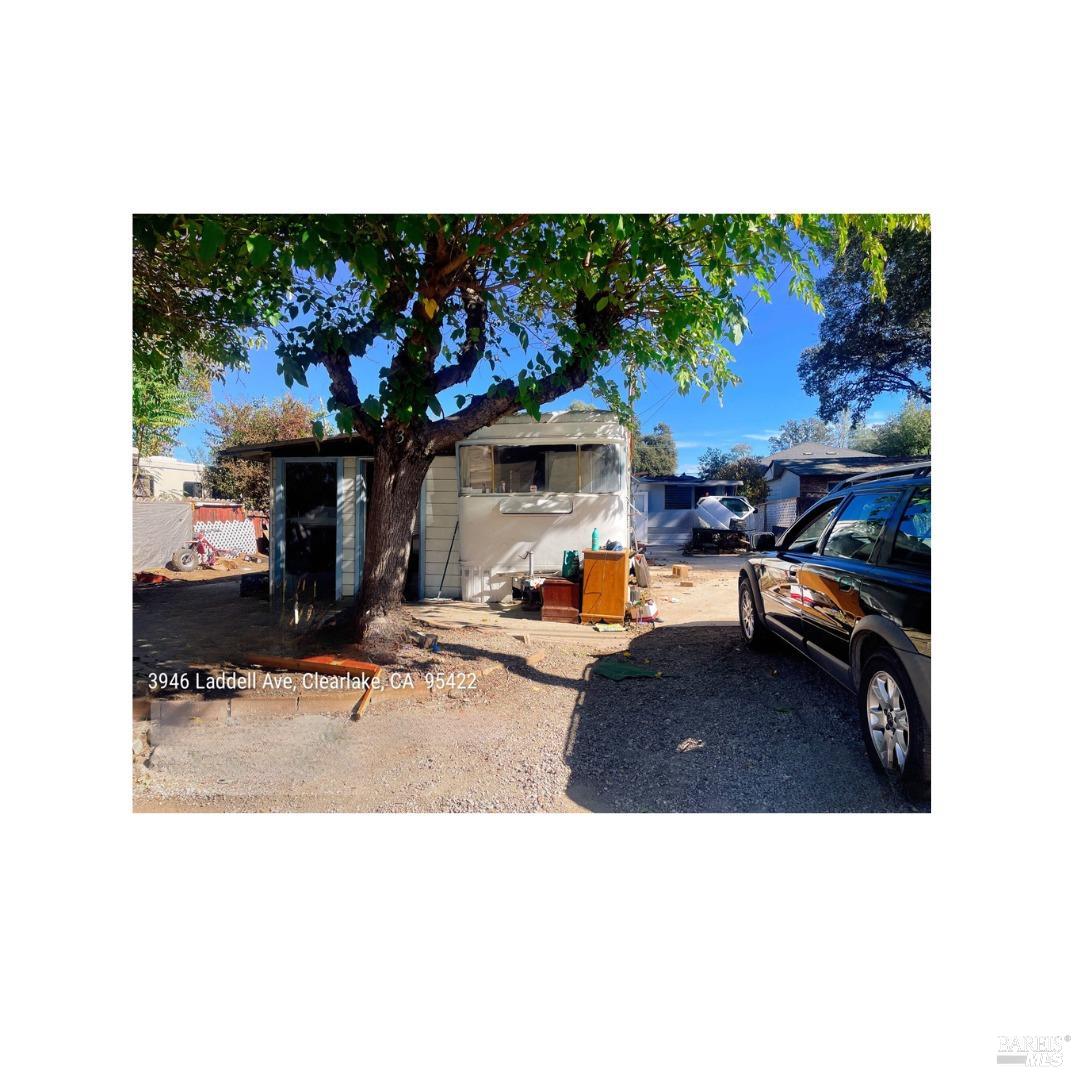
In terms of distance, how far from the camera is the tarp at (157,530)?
2.84 m

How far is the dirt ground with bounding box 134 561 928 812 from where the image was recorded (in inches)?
86.4

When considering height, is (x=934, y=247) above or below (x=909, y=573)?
above

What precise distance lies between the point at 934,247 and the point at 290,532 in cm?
609

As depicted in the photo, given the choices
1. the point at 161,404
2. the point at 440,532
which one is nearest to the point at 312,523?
the point at 440,532

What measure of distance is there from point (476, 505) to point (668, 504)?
294 cm

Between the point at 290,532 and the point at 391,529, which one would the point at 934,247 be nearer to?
the point at 391,529

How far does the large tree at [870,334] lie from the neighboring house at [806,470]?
0.87ft

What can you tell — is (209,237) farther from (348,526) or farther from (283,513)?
(283,513)

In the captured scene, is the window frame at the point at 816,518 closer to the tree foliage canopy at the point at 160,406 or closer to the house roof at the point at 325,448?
the tree foliage canopy at the point at 160,406

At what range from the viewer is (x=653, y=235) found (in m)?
2.34

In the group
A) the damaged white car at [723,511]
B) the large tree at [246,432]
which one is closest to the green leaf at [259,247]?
the large tree at [246,432]

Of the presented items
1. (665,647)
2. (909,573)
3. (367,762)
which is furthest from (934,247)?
(367,762)

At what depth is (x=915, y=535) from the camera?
2.18 meters
